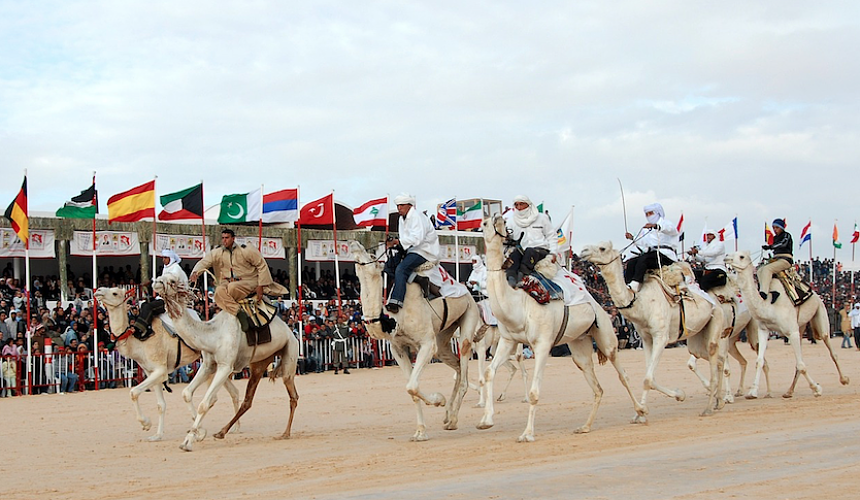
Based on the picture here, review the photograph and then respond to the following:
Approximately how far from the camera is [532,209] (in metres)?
14.3

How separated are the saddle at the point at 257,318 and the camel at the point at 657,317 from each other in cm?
498

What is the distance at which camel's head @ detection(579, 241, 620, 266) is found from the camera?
14438mm

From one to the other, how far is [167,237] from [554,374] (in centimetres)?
1603

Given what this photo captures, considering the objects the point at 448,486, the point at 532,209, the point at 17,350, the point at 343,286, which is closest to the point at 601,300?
the point at 343,286

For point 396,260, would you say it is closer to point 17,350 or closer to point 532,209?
point 532,209


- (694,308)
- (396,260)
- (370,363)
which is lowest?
(370,363)

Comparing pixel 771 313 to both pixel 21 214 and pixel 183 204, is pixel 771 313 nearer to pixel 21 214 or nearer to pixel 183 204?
pixel 183 204

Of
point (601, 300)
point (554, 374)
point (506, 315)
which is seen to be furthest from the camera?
point (601, 300)

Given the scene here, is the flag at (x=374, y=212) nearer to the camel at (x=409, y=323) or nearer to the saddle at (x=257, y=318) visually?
the saddle at (x=257, y=318)

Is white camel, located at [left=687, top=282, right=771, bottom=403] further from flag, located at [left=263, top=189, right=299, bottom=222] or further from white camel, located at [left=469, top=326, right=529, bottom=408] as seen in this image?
flag, located at [left=263, top=189, right=299, bottom=222]

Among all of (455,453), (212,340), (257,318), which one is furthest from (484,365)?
(455,453)

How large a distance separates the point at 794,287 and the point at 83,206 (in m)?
19.9

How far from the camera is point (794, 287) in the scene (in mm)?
18844

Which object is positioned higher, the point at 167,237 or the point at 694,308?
the point at 167,237
